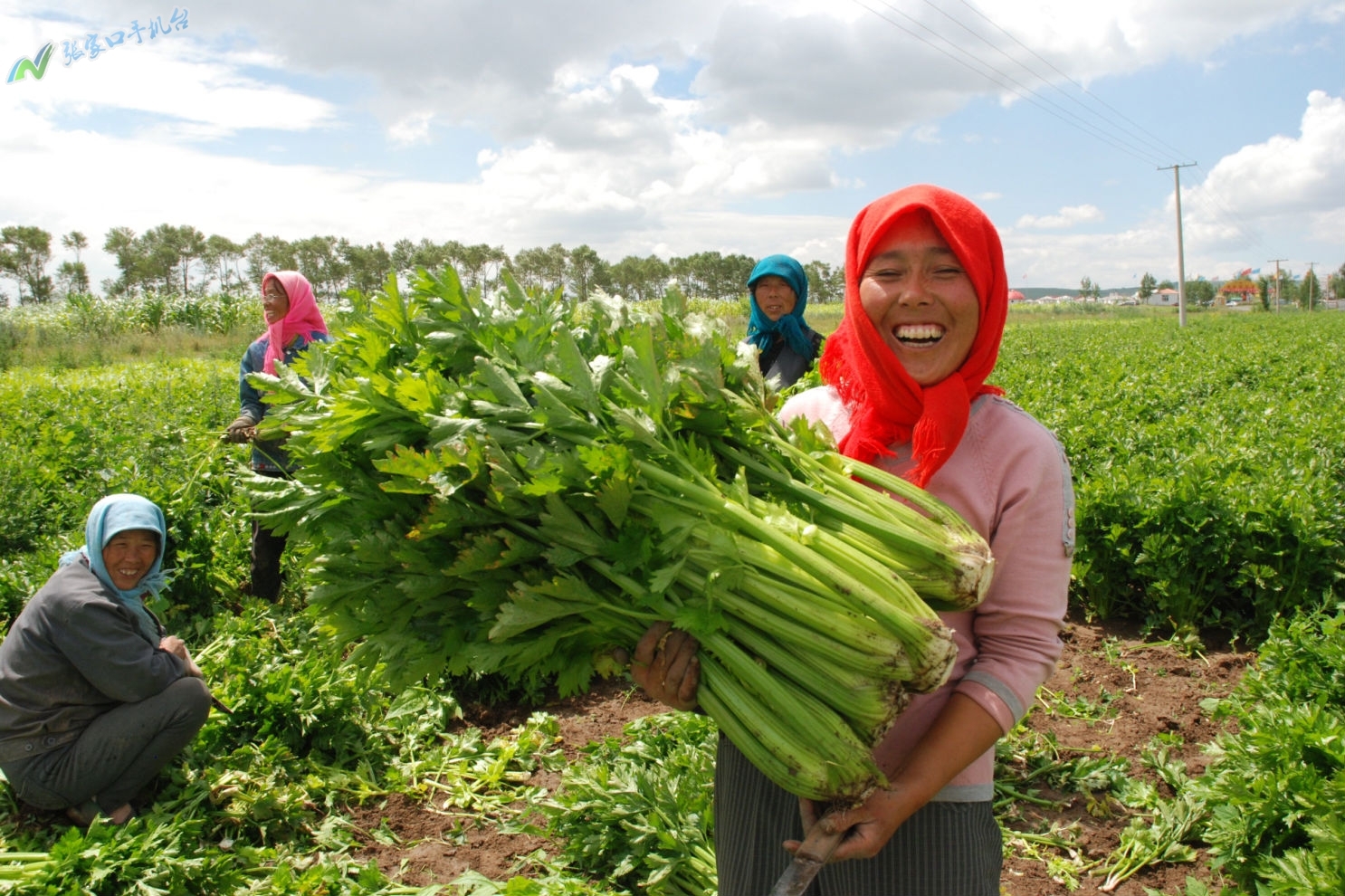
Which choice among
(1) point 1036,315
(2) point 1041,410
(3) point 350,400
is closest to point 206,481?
(3) point 350,400

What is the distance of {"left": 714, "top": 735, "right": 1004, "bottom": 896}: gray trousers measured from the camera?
1.77 metres

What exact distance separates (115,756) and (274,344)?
288 cm

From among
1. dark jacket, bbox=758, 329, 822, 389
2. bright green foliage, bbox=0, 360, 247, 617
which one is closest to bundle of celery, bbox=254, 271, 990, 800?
dark jacket, bbox=758, 329, 822, 389

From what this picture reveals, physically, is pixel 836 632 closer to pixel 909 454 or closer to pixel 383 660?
pixel 909 454

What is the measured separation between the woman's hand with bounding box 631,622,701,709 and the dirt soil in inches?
92.8

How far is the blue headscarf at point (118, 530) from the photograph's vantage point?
404 centimetres

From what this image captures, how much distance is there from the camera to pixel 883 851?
181 centimetres

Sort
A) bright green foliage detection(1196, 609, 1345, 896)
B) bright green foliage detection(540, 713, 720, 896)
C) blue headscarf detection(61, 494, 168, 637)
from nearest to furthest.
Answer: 1. bright green foliage detection(1196, 609, 1345, 896)
2. bright green foliage detection(540, 713, 720, 896)
3. blue headscarf detection(61, 494, 168, 637)

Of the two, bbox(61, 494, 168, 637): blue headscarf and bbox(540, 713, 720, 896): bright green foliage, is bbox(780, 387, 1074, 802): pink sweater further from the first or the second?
bbox(61, 494, 168, 637): blue headscarf

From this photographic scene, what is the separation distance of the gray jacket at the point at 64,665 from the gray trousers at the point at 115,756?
62 mm

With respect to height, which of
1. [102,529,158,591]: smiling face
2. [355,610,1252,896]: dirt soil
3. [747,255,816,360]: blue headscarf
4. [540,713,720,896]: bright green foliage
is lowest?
[355,610,1252,896]: dirt soil

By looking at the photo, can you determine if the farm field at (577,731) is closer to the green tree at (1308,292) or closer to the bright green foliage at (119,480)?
the bright green foliage at (119,480)

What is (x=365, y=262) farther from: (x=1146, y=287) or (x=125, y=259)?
(x=1146, y=287)

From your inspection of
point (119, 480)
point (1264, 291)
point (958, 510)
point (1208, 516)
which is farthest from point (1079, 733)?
point (1264, 291)
